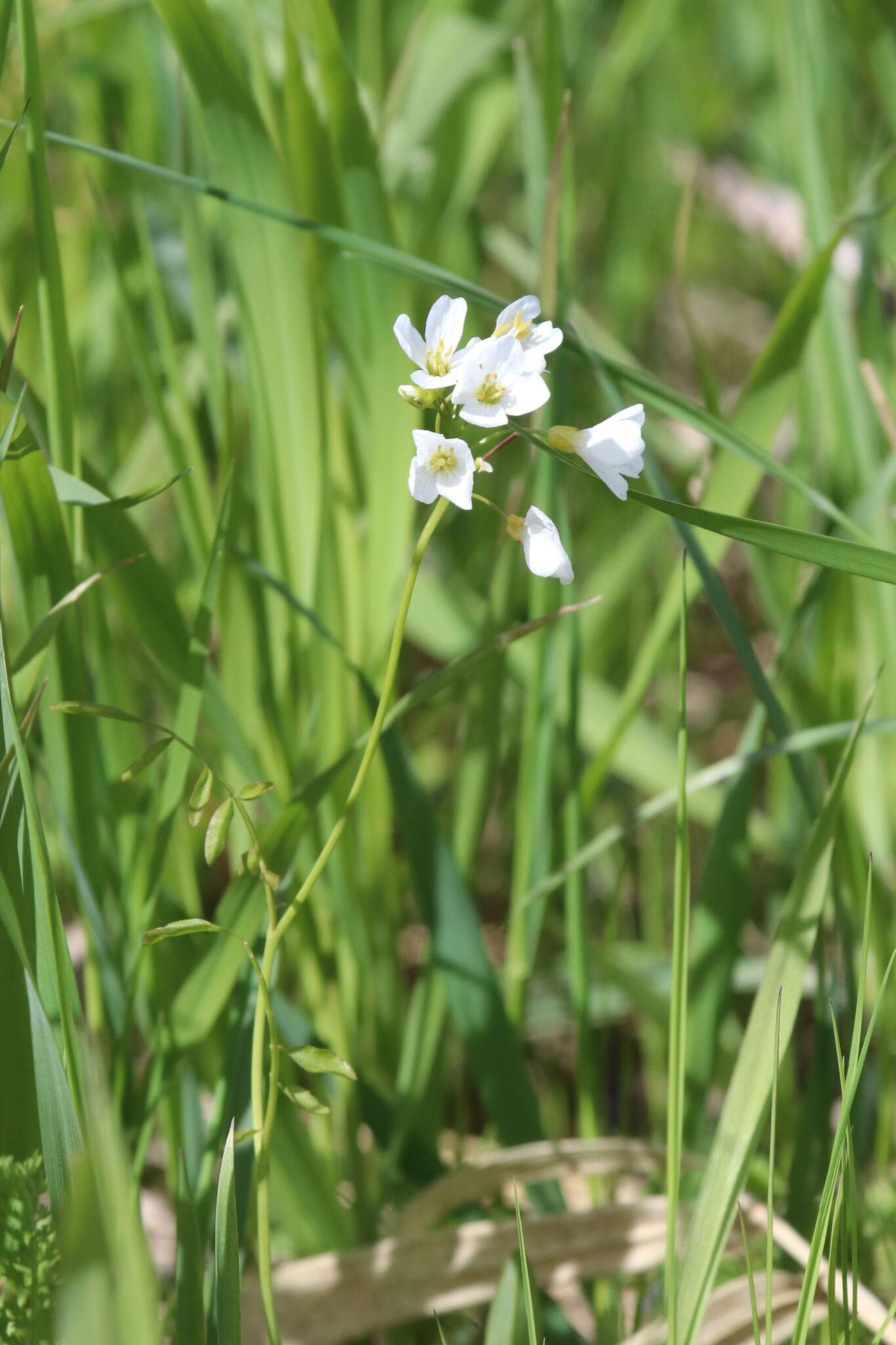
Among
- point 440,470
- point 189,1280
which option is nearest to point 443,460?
point 440,470

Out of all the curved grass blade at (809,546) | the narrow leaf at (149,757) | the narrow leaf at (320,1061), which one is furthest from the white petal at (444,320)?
the narrow leaf at (320,1061)

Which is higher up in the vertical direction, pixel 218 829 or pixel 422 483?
pixel 422 483

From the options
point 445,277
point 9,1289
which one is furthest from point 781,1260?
point 445,277

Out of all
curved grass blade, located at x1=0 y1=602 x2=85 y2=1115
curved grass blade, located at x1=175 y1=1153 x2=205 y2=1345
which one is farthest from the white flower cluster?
curved grass blade, located at x1=175 y1=1153 x2=205 y2=1345

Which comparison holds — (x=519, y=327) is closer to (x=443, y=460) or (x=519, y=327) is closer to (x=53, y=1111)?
(x=443, y=460)

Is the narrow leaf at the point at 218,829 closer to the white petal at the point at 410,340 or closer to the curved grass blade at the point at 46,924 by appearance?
the curved grass blade at the point at 46,924

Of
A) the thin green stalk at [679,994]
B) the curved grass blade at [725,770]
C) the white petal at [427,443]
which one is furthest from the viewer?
the curved grass blade at [725,770]
